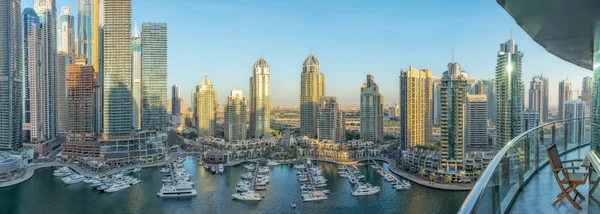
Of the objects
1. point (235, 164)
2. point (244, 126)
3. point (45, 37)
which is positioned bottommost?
point (235, 164)

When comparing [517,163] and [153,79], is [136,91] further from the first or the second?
[517,163]

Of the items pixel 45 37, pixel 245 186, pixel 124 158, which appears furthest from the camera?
pixel 45 37

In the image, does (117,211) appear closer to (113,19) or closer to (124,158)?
(124,158)

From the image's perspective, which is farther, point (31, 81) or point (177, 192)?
point (31, 81)

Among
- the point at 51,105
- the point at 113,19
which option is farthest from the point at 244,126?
the point at 51,105

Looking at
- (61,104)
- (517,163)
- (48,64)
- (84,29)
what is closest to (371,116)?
(61,104)

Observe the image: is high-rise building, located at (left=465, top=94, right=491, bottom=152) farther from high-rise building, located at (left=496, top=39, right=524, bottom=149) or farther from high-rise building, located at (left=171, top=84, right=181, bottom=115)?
high-rise building, located at (left=171, top=84, right=181, bottom=115)

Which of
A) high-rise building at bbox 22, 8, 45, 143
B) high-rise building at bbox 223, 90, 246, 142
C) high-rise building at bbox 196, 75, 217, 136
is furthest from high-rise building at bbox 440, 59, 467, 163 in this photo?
high-rise building at bbox 22, 8, 45, 143
